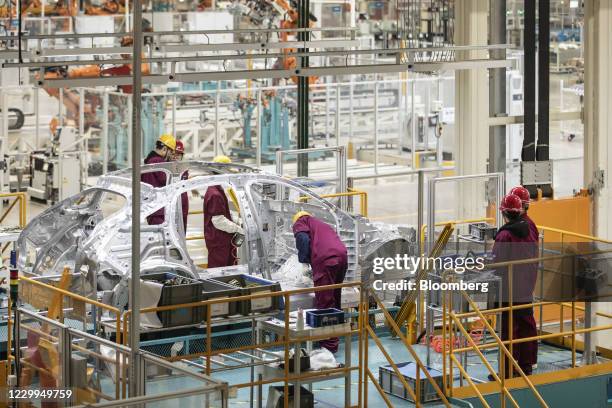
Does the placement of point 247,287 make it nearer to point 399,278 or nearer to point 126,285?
point 126,285

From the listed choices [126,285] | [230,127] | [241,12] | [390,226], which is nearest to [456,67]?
[390,226]

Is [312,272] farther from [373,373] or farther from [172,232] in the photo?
[172,232]

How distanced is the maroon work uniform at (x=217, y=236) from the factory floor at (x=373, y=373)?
5.43ft

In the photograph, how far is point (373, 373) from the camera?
14570mm

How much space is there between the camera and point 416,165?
94.6ft

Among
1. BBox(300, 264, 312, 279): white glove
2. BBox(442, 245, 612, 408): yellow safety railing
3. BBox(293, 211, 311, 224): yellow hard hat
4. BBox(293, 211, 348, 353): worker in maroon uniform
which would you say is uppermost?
BBox(293, 211, 311, 224): yellow hard hat

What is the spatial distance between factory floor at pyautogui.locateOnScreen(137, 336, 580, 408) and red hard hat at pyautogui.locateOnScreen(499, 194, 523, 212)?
1840 mm

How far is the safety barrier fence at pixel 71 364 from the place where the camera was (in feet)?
34.6

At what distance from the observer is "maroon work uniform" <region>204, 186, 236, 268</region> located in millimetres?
15742

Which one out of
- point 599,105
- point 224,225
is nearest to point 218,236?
point 224,225

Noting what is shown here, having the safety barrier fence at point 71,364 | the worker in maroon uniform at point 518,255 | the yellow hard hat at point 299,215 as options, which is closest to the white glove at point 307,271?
the yellow hard hat at point 299,215

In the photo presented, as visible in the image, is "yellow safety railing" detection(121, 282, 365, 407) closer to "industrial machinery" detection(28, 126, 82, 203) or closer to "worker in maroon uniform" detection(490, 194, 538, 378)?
"worker in maroon uniform" detection(490, 194, 538, 378)

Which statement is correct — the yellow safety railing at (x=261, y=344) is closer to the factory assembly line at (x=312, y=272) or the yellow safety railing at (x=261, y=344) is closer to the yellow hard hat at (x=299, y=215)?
the factory assembly line at (x=312, y=272)

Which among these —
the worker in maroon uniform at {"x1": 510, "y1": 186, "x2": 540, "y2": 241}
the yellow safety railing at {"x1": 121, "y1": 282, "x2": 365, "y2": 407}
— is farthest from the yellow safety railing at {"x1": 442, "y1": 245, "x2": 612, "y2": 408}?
the yellow safety railing at {"x1": 121, "y1": 282, "x2": 365, "y2": 407}
